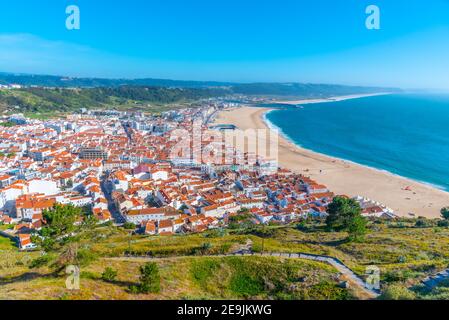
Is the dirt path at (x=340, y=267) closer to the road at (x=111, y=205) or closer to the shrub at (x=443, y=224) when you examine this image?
the road at (x=111, y=205)

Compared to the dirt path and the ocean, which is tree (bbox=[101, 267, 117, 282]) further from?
the ocean

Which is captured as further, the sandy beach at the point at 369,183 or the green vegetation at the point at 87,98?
the green vegetation at the point at 87,98

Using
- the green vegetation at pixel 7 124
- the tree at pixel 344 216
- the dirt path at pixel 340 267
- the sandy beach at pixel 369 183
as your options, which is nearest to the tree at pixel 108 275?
the dirt path at pixel 340 267

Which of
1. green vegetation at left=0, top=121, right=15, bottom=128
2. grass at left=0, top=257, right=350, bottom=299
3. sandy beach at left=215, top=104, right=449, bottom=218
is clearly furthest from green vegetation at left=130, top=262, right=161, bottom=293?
green vegetation at left=0, top=121, right=15, bottom=128

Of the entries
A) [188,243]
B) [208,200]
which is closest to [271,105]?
[208,200]
